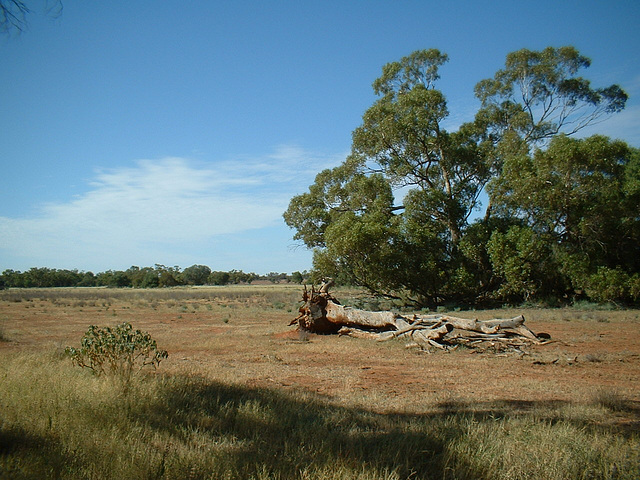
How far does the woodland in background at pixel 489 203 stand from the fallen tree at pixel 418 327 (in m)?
9.83

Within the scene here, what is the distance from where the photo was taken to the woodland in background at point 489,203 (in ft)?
80.7

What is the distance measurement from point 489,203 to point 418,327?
18.2 m

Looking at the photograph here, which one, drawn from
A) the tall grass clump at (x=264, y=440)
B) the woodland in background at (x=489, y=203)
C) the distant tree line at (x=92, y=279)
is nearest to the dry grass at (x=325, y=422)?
the tall grass clump at (x=264, y=440)

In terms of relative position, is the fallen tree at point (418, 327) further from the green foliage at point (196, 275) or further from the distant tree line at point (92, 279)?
the green foliage at point (196, 275)

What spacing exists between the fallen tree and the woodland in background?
32.3 feet

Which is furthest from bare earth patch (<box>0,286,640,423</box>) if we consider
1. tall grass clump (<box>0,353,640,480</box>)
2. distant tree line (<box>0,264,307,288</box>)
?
distant tree line (<box>0,264,307,288</box>)

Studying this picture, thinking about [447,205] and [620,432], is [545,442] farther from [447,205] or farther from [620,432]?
[447,205]

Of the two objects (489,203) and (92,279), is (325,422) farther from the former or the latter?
(92,279)

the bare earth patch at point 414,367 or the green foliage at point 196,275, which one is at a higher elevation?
the green foliage at point 196,275

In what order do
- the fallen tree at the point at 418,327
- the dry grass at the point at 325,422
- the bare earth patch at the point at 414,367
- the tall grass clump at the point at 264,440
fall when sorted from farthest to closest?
1. the fallen tree at the point at 418,327
2. the bare earth patch at the point at 414,367
3. the dry grass at the point at 325,422
4. the tall grass clump at the point at 264,440

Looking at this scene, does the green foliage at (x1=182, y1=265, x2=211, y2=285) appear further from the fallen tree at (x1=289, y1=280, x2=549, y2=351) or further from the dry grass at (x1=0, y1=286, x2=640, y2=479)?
the dry grass at (x1=0, y1=286, x2=640, y2=479)

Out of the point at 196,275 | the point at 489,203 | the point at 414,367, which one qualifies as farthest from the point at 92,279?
the point at 414,367

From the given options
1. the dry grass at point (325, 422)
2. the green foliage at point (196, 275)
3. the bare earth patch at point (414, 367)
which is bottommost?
the bare earth patch at point (414, 367)

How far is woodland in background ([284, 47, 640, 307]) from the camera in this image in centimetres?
2459
